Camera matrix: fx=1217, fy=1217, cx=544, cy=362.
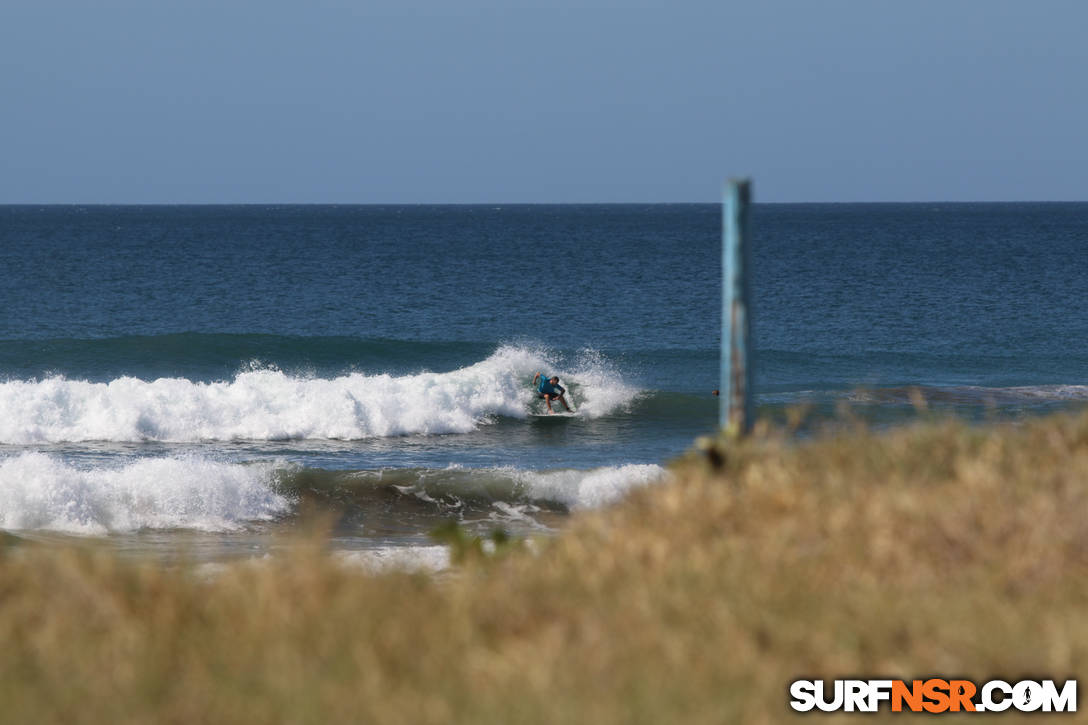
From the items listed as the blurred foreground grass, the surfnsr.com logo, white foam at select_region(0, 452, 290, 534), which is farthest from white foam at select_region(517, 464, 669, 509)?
the surfnsr.com logo

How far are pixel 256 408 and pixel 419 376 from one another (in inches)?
156

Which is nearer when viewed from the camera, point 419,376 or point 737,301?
point 737,301

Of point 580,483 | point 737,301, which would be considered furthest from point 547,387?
point 737,301

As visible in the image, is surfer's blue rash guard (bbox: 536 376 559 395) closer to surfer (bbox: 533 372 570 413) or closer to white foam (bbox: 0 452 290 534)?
surfer (bbox: 533 372 570 413)

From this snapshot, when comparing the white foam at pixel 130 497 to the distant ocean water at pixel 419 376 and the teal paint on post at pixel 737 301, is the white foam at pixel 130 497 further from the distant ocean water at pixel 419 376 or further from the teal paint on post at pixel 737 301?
the teal paint on post at pixel 737 301

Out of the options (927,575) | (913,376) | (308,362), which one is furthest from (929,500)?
(308,362)

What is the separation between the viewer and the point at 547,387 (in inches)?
949

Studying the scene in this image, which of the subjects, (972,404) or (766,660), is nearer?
(766,660)

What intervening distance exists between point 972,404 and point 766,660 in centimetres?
2055

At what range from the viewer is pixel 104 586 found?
17.9 feet

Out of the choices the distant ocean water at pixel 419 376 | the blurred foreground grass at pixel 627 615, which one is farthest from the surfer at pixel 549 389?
the blurred foreground grass at pixel 627 615

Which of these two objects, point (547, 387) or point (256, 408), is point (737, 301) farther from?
point (547, 387)

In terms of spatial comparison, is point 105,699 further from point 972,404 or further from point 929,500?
point 972,404

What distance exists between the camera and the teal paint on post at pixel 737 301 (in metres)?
6.51
